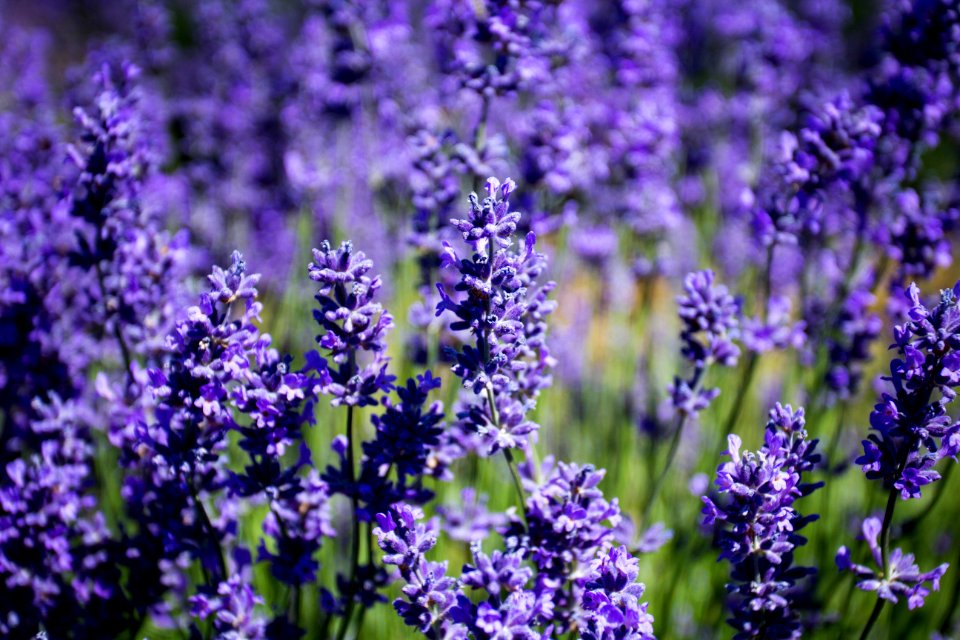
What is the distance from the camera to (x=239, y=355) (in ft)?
5.71

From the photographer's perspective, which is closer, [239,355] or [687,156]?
[239,355]

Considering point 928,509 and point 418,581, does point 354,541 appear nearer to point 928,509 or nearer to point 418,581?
point 418,581

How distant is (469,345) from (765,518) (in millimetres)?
724

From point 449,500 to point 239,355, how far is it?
1.74m

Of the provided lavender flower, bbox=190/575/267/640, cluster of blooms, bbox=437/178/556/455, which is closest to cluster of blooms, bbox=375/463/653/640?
cluster of blooms, bbox=437/178/556/455

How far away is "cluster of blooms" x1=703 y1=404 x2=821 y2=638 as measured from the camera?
5.28 feet

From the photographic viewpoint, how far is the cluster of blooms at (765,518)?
1609 millimetres

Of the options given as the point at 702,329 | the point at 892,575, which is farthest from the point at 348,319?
the point at 892,575

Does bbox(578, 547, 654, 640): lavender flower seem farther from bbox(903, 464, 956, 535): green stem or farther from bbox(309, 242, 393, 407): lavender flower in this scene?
bbox(903, 464, 956, 535): green stem

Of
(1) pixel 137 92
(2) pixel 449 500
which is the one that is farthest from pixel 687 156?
(1) pixel 137 92

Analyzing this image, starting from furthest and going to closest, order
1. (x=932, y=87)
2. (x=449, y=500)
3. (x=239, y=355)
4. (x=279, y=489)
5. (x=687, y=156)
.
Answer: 1. (x=687, y=156)
2. (x=449, y=500)
3. (x=932, y=87)
4. (x=279, y=489)
5. (x=239, y=355)

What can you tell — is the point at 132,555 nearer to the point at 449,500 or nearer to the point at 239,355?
the point at 239,355

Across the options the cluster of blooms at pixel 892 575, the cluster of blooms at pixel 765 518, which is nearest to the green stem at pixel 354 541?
the cluster of blooms at pixel 765 518

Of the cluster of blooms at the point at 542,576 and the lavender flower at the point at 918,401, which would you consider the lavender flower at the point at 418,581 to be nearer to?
the cluster of blooms at the point at 542,576
